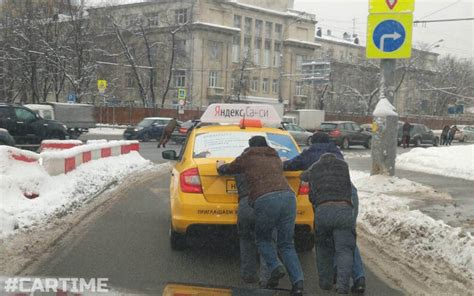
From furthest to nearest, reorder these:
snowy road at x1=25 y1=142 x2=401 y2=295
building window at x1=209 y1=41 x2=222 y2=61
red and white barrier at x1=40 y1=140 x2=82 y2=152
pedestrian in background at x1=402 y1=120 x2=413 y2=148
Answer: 1. building window at x1=209 y1=41 x2=222 y2=61
2. pedestrian in background at x1=402 y1=120 x2=413 y2=148
3. red and white barrier at x1=40 y1=140 x2=82 y2=152
4. snowy road at x1=25 y1=142 x2=401 y2=295

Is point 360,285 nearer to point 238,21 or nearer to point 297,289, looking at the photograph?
point 297,289

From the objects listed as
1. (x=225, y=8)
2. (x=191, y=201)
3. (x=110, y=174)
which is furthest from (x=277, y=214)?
(x=225, y=8)

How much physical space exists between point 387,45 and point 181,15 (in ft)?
182

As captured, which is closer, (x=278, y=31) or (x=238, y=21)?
(x=238, y=21)

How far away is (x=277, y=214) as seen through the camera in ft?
17.1

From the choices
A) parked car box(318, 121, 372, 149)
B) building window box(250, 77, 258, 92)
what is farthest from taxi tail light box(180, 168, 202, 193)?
building window box(250, 77, 258, 92)

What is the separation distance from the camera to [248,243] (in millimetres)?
5602

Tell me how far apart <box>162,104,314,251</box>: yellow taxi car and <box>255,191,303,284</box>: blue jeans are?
0.91 meters

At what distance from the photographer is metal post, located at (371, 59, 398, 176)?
43.9 ft

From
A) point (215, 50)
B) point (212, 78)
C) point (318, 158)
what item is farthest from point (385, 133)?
point (215, 50)

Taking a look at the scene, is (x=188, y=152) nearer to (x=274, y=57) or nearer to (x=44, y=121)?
(x=44, y=121)

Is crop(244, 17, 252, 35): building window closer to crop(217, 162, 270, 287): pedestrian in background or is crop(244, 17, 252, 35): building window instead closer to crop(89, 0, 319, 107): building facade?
crop(89, 0, 319, 107): building facade

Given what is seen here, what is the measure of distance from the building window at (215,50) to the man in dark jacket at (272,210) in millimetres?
68604
